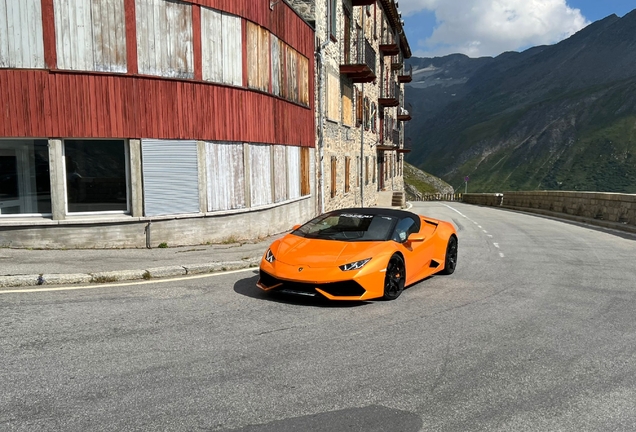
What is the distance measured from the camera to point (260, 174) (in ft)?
46.1

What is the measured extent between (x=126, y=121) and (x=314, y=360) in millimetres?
8272

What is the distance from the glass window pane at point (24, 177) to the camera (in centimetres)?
1063

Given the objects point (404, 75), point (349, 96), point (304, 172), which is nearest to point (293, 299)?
point (304, 172)

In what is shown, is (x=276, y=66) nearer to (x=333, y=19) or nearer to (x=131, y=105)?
(x=131, y=105)

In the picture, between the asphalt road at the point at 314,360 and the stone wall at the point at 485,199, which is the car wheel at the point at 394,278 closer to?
the asphalt road at the point at 314,360

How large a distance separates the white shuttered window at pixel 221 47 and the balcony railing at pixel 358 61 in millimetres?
11382

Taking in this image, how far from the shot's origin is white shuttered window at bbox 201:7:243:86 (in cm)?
1209

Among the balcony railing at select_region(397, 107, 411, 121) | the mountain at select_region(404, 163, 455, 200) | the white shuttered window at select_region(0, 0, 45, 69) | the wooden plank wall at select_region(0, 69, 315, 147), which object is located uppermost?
the balcony railing at select_region(397, 107, 411, 121)

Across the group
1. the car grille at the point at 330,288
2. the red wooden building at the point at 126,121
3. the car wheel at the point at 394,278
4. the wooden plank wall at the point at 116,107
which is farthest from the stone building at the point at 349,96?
the car grille at the point at 330,288

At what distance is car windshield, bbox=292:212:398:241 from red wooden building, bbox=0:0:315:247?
14.8 ft

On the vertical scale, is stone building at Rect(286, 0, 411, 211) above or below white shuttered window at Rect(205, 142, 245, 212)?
above

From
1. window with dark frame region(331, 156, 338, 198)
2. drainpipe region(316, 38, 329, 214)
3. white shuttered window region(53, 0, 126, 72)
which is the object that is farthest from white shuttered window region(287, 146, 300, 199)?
white shuttered window region(53, 0, 126, 72)

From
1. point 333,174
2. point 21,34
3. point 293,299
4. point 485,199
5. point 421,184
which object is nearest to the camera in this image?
point 293,299

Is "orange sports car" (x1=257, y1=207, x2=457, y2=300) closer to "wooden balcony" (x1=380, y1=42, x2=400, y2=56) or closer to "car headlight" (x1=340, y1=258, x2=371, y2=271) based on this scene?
"car headlight" (x1=340, y1=258, x2=371, y2=271)
